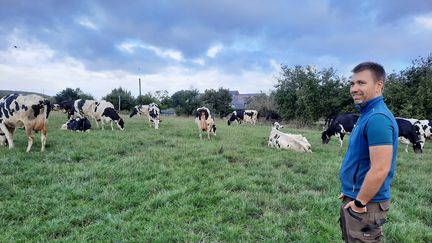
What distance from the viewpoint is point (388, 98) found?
25.5 meters

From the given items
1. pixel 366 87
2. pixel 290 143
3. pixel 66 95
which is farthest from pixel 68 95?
pixel 366 87

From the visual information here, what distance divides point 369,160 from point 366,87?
1.94ft

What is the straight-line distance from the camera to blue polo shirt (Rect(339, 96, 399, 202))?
2377 mm

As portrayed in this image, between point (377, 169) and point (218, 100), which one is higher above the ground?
point (218, 100)

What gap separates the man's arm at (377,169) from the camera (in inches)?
91.9

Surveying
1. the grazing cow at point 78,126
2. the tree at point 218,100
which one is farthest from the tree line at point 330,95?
the grazing cow at point 78,126

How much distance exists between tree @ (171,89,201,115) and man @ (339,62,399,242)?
39.7 metres

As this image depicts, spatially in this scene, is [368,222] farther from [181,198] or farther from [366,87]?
[181,198]

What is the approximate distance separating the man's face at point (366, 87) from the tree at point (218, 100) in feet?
131

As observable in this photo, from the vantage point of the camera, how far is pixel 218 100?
43000 mm

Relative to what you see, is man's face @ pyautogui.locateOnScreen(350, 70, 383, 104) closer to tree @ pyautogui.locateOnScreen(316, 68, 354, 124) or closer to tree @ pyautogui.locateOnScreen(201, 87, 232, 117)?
tree @ pyautogui.locateOnScreen(316, 68, 354, 124)

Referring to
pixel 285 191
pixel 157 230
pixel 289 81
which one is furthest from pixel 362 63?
pixel 289 81

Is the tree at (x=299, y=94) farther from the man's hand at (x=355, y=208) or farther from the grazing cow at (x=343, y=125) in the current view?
the man's hand at (x=355, y=208)

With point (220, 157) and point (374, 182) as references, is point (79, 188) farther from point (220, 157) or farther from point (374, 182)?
point (374, 182)
